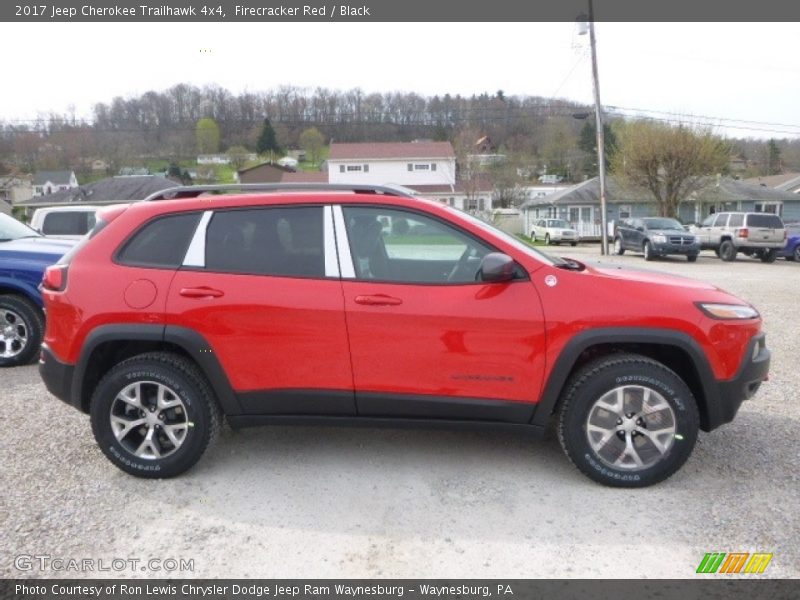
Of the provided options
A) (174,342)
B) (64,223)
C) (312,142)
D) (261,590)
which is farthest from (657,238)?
(312,142)

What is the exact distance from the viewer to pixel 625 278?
3.46 m

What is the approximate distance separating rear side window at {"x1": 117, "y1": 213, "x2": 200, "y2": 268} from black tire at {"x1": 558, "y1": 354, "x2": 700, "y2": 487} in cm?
253

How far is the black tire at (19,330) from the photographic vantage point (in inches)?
237

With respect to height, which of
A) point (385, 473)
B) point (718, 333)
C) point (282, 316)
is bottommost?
point (385, 473)

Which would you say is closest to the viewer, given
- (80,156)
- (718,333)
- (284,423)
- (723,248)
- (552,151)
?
(718,333)

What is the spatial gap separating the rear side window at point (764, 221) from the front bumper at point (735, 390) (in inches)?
802

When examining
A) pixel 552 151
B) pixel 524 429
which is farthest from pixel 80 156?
pixel 552 151

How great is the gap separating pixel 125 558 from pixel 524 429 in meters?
2.24

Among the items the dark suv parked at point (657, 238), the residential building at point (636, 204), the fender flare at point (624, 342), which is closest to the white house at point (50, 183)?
the residential building at point (636, 204)

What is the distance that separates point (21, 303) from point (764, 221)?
22.7 meters

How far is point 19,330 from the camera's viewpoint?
6.07 m

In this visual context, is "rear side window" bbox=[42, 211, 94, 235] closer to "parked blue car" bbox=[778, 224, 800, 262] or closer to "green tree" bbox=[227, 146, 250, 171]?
"parked blue car" bbox=[778, 224, 800, 262]

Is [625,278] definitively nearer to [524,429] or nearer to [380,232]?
[524,429]
